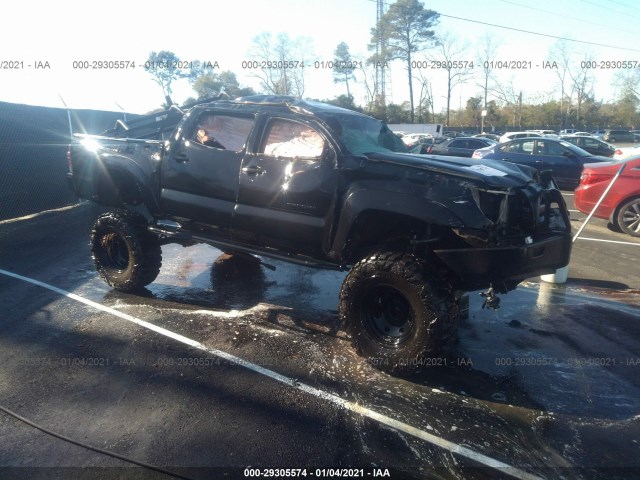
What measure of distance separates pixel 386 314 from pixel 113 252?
137 inches

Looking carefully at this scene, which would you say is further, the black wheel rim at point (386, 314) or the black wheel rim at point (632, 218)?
the black wheel rim at point (632, 218)

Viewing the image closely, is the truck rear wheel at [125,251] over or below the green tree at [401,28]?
below

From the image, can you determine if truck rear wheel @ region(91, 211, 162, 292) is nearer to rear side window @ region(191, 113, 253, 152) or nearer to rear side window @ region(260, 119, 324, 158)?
rear side window @ region(191, 113, 253, 152)

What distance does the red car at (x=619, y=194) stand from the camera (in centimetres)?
873

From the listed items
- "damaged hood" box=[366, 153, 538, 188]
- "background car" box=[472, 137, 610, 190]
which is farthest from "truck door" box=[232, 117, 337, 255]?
"background car" box=[472, 137, 610, 190]

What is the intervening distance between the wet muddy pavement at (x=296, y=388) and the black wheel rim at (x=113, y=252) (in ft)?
1.14

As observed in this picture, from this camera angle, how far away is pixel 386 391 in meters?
3.67

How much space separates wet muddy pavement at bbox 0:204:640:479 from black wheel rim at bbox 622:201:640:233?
3.49 m

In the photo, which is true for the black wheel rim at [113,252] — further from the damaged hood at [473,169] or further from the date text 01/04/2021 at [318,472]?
the date text 01/04/2021 at [318,472]

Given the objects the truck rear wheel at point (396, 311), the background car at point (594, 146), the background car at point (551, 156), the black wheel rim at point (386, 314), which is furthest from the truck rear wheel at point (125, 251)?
the background car at point (594, 146)

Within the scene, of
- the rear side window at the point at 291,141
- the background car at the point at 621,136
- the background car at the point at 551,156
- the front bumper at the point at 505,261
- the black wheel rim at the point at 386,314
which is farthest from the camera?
the background car at the point at 621,136

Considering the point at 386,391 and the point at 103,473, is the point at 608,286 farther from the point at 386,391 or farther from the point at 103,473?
the point at 103,473

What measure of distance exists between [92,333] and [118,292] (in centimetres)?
119

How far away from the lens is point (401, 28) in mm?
42719
